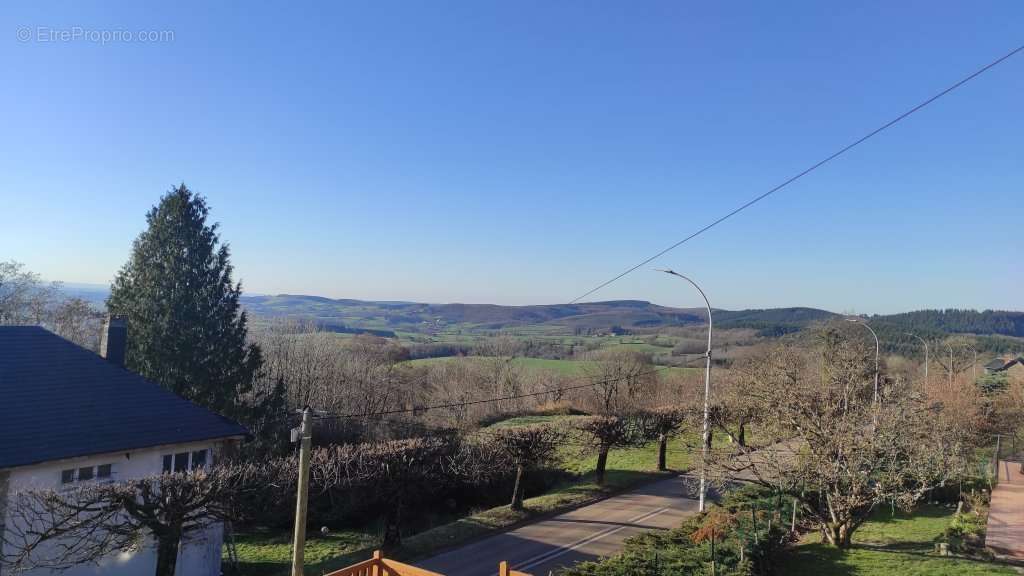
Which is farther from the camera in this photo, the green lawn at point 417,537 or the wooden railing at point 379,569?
the green lawn at point 417,537

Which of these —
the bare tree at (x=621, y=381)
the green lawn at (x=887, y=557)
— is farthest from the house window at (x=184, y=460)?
the bare tree at (x=621, y=381)

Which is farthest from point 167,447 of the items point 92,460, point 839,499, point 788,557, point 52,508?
point 839,499

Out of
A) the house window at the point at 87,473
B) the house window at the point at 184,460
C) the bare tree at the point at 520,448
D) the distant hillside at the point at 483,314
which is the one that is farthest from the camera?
the distant hillside at the point at 483,314

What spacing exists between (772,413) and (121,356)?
2331cm

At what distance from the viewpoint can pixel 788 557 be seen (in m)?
16.0

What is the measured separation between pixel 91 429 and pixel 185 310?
15.7m

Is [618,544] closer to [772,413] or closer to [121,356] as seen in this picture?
[772,413]

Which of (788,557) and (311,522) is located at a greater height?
(788,557)

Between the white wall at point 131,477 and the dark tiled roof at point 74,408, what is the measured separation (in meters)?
0.39

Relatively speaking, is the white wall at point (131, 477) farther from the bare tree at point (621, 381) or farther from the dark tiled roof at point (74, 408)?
the bare tree at point (621, 381)

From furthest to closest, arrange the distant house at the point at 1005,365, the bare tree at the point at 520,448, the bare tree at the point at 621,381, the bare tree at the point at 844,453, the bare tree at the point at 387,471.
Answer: the distant house at the point at 1005,365
the bare tree at the point at 621,381
the bare tree at the point at 520,448
the bare tree at the point at 387,471
the bare tree at the point at 844,453

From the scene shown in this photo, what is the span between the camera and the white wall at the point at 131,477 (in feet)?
45.9

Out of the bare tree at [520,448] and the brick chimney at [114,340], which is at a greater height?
→ the brick chimney at [114,340]

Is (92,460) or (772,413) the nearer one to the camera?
(92,460)
